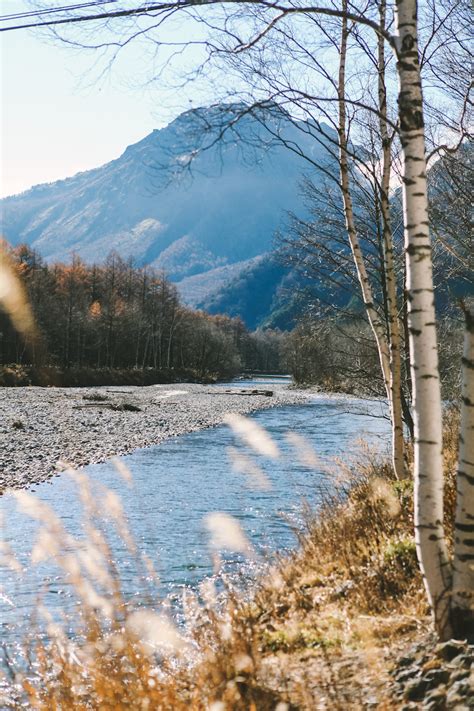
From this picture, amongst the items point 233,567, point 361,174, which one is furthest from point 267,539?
point 361,174

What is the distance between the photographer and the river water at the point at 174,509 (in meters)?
8.29

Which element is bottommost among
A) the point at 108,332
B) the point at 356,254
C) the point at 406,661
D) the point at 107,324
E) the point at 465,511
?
the point at 406,661

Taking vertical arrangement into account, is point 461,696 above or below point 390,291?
below

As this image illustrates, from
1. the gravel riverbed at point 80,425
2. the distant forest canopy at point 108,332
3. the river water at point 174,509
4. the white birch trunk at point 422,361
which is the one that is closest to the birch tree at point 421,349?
the white birch trunk at point 422,361

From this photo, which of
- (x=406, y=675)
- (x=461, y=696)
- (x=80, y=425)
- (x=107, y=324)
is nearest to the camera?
(x=461, y=696)

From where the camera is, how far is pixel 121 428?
27.5 metres

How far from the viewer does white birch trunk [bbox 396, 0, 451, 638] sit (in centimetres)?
428

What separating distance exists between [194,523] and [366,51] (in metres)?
8.61

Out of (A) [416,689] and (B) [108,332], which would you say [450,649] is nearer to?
(A) [416,689]

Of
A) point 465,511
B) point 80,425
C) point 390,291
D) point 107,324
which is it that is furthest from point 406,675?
point 107,324

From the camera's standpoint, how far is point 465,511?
4.26 m

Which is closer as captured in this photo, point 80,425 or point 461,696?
point 461,696

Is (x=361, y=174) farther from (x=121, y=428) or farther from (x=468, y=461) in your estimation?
(x=121, y=428)

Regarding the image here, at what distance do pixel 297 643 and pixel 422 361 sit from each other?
2638mm
